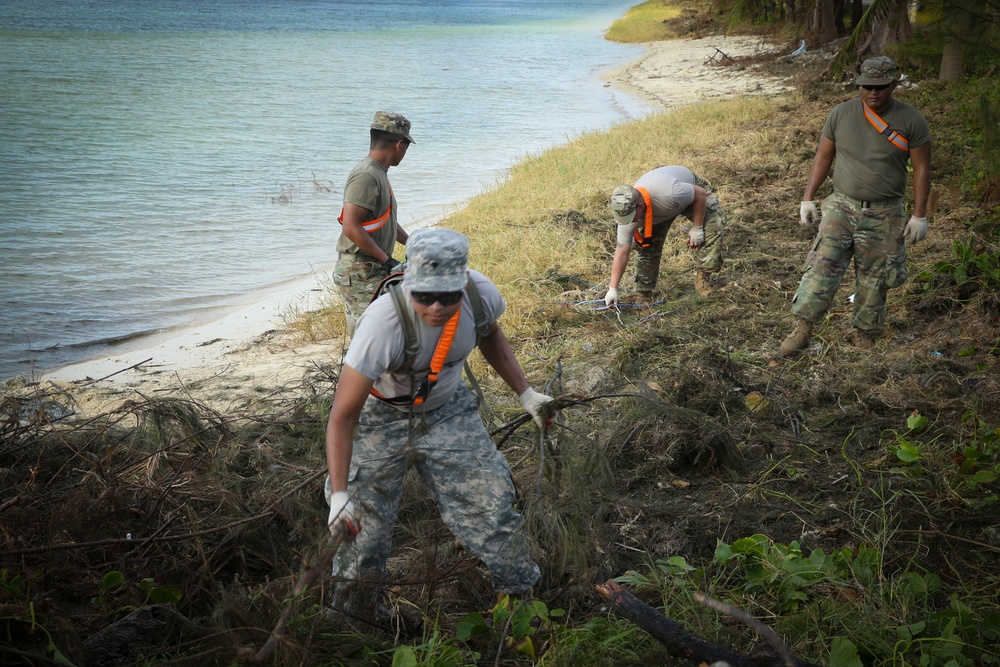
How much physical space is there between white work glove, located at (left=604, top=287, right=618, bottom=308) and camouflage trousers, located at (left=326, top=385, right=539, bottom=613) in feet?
10.7

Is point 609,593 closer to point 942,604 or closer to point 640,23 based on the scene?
point 942,604

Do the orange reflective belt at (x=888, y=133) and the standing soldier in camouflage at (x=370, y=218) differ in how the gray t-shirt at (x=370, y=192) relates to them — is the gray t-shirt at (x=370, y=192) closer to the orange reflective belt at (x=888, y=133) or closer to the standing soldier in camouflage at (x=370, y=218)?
the standing soldier in camouflage at (x=370, y=218)

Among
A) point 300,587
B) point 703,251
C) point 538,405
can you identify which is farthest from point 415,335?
point 703,251

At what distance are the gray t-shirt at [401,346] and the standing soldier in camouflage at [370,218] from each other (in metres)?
2.20

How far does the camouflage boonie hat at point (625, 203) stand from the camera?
614cm

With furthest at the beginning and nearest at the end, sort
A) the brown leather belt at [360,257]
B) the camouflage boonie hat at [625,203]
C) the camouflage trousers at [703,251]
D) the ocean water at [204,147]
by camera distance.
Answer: the ocean water at [204,147] → the camouflage trousers at [703,251] → the camouflage boonie hat at [625,203] → the brown leather belt at [360,257]

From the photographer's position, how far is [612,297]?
6219 mm

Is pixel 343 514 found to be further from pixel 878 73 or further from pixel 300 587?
pixel 878 73

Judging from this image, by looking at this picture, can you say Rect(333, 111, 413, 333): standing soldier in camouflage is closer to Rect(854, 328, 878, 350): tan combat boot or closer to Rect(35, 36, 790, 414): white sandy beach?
Rect(35, 36, 790, 414): white sandy beach

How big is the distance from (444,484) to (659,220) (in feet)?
13.4

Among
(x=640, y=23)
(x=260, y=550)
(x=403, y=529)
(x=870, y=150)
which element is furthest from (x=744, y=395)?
(x=640, y=23)

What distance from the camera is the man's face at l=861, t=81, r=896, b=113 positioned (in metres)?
4.95

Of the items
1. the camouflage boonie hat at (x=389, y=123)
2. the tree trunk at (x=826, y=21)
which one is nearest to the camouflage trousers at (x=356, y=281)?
the camouflage boonie hat at (x=389, y=123)

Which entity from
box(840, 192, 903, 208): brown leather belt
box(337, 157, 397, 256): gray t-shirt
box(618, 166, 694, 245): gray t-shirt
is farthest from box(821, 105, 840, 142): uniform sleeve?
box(337, 157, 397, 256): gray t-shirt
